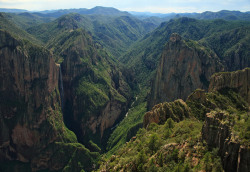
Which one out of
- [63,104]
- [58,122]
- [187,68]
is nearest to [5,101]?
[58,122]

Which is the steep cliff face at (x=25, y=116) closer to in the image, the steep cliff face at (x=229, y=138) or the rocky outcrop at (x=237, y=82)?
the rocky outcrop at (x=237, y=82)

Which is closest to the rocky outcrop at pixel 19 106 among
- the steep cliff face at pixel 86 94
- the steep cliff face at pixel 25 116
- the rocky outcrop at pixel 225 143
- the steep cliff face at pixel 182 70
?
the steep cliff face at pixel 25 116

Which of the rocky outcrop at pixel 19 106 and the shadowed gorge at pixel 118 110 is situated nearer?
the shadowed gorge at pixel 118 110

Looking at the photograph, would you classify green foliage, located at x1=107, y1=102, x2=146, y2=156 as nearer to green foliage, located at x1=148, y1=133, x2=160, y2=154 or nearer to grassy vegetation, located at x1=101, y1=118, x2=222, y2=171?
grassy vegetation, located at x1=101, y1=118, x2=222, y2=171

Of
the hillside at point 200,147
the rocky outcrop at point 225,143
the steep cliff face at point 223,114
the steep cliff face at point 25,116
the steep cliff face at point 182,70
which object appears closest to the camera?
the rocky outcrop at point 225,143

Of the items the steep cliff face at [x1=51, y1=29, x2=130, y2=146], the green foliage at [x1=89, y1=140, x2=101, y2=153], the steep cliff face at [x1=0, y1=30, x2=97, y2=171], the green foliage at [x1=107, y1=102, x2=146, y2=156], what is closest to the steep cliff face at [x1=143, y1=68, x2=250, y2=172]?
the green foliage at [x1=107, y1=102, x2=146, y2=156]

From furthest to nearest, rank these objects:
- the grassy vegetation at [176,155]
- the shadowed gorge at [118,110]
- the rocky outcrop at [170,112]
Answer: the rocky outcrop at [170,112] → the shadowed gorge at [118,110] → the grassy vegetation at [176,155]

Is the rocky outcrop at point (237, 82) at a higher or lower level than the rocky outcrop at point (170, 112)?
higher
